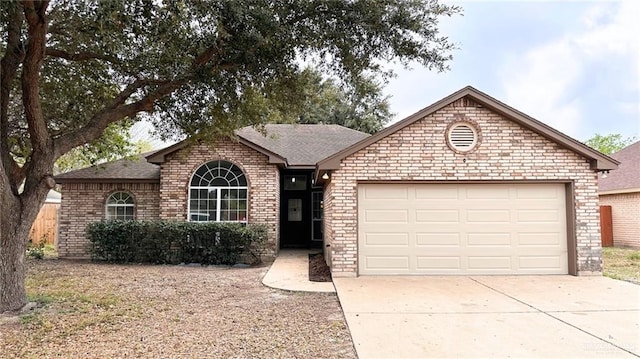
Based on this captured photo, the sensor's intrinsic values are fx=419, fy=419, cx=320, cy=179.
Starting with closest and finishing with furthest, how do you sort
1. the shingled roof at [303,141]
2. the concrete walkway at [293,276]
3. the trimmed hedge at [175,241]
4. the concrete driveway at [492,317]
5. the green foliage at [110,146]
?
the concrete driveway at [492,317], the concrete walkway at [293,276], the trimmed hedge at [175,241], the green foliage at [110,146], the shingled roof at [303,141]

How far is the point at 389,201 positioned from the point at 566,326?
14.6 feet

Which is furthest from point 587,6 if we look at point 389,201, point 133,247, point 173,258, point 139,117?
point 133,247

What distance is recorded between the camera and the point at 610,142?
1441 inches

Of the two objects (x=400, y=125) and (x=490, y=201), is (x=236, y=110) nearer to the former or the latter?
(x=400, y=125)

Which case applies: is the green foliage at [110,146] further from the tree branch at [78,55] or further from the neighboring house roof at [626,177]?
the neighboring house roof at [626,177]

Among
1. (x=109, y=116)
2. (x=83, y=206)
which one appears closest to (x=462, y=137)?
(x=109, y=116)

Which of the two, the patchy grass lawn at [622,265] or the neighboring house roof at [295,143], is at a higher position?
the neighboring house roof at [295,143]

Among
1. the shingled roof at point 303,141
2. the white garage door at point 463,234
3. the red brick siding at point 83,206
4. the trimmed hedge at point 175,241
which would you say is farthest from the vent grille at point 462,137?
the red brick siding at point 83,206

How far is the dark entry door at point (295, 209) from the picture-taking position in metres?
15.5

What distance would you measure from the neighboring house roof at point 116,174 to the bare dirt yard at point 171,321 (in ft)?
14.3

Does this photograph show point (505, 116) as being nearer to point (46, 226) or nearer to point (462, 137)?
point (462, 137)

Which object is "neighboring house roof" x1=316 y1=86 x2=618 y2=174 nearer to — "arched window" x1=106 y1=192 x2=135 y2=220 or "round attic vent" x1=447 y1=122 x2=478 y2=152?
"round attic vent" x1=447 y1=122 x2=478 y2=152

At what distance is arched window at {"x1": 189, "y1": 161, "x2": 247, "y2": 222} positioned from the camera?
12.5 m

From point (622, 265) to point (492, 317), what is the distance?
767 centimetres
